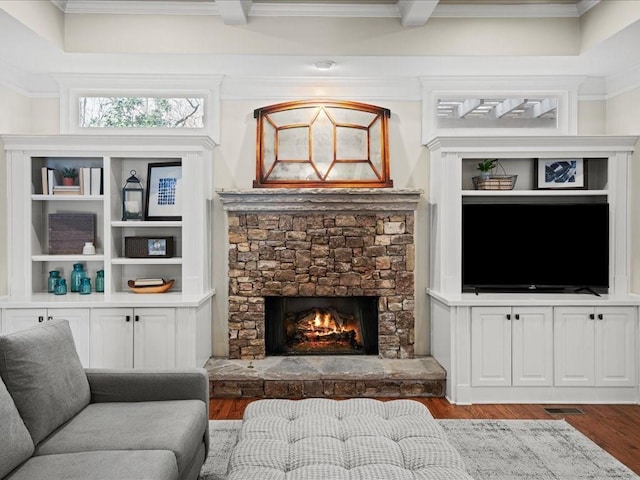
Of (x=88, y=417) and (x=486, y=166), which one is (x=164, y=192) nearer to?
(x=88, y=417)

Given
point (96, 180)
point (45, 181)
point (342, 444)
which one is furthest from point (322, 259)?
point (342, 444)

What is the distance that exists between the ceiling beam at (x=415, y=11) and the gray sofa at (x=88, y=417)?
105 inches

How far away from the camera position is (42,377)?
8.11 feet

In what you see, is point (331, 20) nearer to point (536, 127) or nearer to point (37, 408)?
point (536, 127)

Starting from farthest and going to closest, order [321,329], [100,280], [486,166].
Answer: [321,329], [100,280], [486,166]

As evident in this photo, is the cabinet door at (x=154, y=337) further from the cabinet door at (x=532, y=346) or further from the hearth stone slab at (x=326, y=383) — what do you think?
the cabinet door at (x=532, y=346)

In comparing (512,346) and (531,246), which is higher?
(531,246)

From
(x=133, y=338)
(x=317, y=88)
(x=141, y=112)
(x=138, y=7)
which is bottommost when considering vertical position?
(x=133, y=338)

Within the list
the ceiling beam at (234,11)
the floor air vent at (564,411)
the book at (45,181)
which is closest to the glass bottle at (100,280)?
the book at (45,181)

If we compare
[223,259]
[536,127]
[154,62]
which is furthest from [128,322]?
[536,127]

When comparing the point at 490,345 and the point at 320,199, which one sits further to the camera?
the point at 320,199

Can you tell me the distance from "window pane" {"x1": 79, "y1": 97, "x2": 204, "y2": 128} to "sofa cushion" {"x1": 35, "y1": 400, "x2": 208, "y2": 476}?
2.81m

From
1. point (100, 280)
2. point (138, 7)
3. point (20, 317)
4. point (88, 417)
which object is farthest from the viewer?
point (100, 280)

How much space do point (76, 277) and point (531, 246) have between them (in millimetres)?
3795
